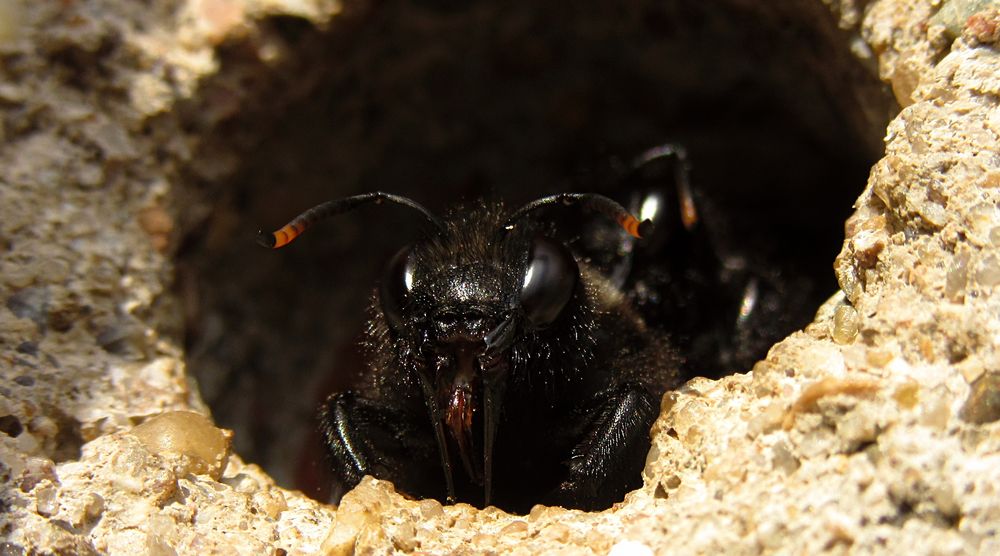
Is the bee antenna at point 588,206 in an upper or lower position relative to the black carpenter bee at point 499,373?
upper

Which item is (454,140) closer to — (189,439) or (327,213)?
(327,213)

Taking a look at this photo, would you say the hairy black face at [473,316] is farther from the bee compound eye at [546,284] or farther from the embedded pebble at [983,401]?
the embedded pebble at [983,401]

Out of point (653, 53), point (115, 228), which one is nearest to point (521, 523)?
point (115, 228)

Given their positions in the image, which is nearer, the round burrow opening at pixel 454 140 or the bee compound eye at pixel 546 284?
the bee compound eye at pixel 546 284

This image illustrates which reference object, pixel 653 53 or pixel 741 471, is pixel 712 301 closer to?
pixel 653 53

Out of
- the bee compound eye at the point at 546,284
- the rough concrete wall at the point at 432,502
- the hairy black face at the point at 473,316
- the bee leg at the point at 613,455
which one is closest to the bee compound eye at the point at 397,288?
the hairy black face at the point at 473,316

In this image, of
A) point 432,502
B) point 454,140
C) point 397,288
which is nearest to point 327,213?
point 397,288

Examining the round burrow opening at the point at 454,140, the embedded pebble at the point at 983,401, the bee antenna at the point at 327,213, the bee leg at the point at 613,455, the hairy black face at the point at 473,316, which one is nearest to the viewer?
the embedded pebble at the point at 983,401
